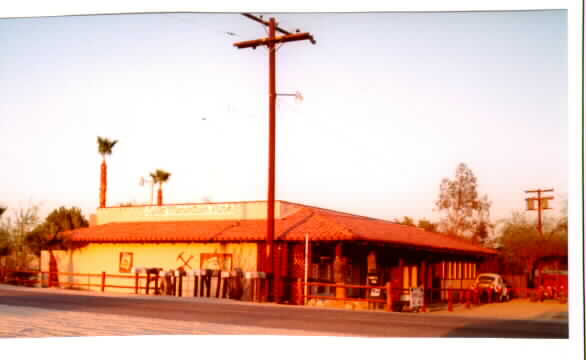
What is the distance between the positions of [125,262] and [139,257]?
2.88ft

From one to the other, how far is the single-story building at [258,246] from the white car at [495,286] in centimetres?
146

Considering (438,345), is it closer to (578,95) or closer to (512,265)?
(578,95)

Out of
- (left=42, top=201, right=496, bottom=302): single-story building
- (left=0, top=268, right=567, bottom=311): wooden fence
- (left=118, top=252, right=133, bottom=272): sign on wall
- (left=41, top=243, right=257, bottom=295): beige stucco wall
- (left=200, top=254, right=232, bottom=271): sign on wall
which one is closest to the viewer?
→ (left=0, top=268, right=567, bottom=311): wooden fence

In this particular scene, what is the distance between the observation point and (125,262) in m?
31.3

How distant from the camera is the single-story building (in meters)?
26.5

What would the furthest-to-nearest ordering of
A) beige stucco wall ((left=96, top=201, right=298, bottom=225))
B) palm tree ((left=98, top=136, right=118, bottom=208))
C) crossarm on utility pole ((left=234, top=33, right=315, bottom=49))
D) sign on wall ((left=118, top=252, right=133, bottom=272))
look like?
palm tree ((left=98, top=136, right=118, bottom=208)), sign on wall ((left=118, top=252, right=133, bottom=272)), beige stucco wall ((left=96, top=201, right=298, bottom=225)), crossarm on utility pole ((left=234, top=33, right=315, bottom=49))

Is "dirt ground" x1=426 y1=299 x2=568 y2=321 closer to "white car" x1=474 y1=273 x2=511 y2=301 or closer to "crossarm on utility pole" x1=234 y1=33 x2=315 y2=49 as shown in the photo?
"white car" x1=474 y1=273 x2=511 y2=301

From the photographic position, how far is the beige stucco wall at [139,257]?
28016 mm

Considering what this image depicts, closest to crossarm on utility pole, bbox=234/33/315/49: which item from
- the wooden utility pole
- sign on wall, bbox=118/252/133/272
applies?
the wooden utility pole

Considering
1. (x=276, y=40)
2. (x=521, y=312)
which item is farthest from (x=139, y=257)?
(x=521, y=312)

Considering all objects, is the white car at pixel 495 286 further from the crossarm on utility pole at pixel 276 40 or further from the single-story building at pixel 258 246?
the crossarm on utility pole at pixel 276 40

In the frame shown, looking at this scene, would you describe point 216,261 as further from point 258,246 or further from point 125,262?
point 125,262

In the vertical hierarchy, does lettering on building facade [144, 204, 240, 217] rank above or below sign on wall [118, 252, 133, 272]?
above

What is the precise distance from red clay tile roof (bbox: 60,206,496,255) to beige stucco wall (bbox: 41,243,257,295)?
1.59 ft
